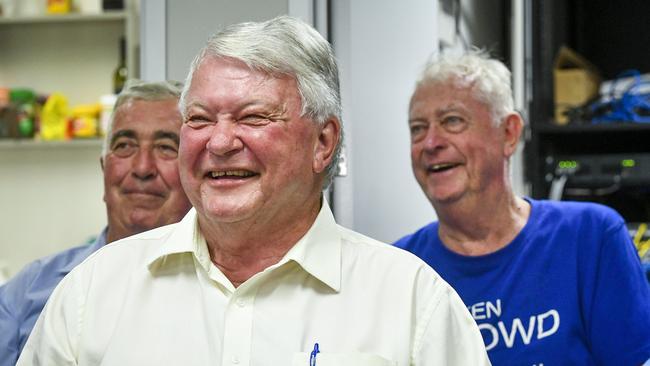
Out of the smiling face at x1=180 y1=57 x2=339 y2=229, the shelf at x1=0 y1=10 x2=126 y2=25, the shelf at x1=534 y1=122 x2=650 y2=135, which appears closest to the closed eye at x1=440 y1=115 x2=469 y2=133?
the smiling face at x1=180 y1=57 x2=339 y2=229

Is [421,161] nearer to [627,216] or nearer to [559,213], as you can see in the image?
[559,213]

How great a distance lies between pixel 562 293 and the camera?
6.27 feet

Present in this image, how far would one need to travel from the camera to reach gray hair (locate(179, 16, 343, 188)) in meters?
1.35

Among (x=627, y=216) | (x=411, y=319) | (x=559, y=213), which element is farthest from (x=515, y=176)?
(x=411, y=319)

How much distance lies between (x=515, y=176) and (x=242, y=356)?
2.36 metres

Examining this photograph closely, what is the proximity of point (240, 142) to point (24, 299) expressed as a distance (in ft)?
2.58

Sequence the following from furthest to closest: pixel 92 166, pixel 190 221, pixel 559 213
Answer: pixel 92 166
pixel 559 213
pixel 190 221

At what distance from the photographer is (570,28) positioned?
3.50m

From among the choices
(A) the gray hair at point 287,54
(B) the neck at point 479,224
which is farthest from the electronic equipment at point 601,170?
(A) the gray hair at point 287,54

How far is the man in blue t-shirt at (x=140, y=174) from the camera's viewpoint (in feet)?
6.25

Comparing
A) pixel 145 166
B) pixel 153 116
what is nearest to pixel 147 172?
pixel 145 166

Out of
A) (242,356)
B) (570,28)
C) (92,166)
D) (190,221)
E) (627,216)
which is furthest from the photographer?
(92,166)

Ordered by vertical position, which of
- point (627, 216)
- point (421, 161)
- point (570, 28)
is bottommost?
point (627, 216)

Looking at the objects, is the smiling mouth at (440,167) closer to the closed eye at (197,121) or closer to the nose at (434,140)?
the nose at (434,140)
